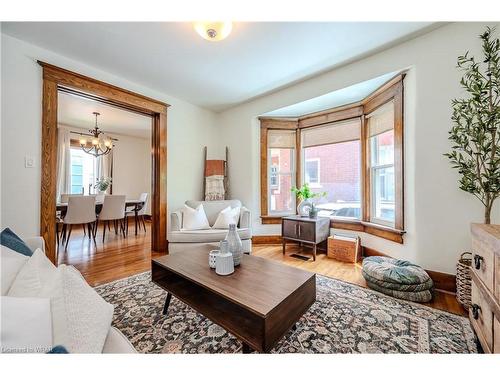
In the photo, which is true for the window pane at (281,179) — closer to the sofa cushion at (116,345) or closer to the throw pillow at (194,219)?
the throw pillow at (194,219)

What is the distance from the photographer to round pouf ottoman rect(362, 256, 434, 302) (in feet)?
5.95

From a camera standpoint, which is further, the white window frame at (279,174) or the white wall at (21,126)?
the white window frame at (279,174)

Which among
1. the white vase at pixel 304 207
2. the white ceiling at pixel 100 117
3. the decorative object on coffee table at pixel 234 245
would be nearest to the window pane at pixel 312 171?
the white vase at pixel 304 207

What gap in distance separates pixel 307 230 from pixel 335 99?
1.99 metres

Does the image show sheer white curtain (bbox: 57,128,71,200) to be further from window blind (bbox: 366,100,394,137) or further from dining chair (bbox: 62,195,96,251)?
window blind (bbox: 366,100,394,137)

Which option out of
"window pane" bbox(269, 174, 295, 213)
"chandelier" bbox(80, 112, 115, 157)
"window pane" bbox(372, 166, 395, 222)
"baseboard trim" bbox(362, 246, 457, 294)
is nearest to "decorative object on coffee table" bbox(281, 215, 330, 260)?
"window pane" bbox(269, 174, 295, 213)

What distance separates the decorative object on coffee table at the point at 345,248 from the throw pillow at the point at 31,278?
9.79 ft

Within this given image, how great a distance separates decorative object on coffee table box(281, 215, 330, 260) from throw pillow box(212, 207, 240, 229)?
2.58 ft

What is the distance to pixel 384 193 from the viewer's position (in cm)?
283

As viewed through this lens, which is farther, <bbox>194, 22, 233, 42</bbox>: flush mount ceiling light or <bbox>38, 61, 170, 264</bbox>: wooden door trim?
<bbox>38, 61, 170, 264</bbox>: wooden door trim

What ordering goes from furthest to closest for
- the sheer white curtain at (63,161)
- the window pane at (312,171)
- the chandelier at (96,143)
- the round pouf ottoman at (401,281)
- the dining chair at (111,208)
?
the sheer white curtain at (63,161)
the chandelier at (96,143)
the dining chair at (111,208)
the window pane at (312,171)
the round pouf ottoman at (401,281)

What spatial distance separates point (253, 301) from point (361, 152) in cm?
286

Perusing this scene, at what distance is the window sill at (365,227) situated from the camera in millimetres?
2424

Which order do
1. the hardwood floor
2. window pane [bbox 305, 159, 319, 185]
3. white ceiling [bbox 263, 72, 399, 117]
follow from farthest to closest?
window pane [bbox 305, 159, 319, 185] < white ceiling [bbox 263, 72, 399, 117] < the hardwood floor
